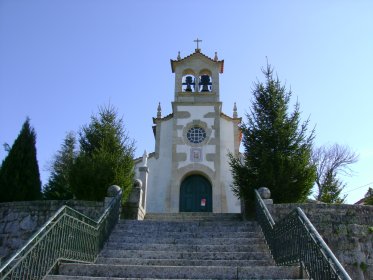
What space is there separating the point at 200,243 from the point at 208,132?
36.9ft

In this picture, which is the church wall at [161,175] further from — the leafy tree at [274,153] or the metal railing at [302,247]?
the metal railing at [302,247]

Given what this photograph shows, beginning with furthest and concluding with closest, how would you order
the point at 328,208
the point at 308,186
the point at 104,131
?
the point at 104,131, the point at 308,186, the point at 328,208

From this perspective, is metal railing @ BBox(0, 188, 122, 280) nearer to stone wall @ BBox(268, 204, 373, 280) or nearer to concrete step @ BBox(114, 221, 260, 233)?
concrete step @ BBox(114, 221, 260, 233)

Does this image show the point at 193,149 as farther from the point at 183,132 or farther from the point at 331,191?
the point at 331,191

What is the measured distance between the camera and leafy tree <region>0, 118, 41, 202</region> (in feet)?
37.6

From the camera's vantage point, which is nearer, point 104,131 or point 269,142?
point 269,142

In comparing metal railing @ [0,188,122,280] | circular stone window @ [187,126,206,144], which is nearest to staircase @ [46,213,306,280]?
metal railing @ [0,188,122,280]

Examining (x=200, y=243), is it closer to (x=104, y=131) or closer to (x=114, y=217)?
(x=114, y=217)

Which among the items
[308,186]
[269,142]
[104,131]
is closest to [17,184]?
[104,131]

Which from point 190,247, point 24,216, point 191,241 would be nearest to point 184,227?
point 191,241

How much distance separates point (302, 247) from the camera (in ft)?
20.0

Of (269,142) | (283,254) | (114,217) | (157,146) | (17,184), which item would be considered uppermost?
(157,146)

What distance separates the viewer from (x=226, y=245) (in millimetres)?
7871

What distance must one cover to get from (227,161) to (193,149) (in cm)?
180
